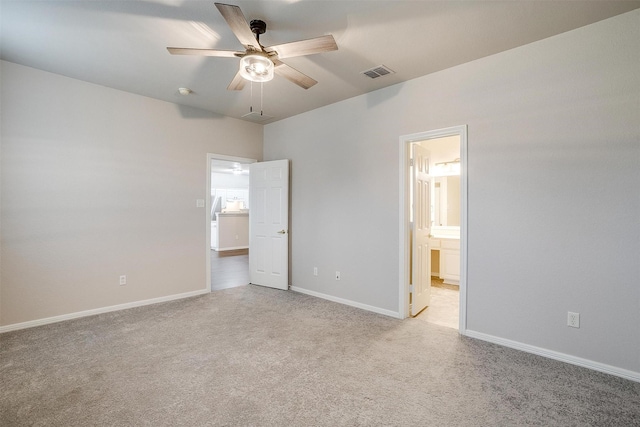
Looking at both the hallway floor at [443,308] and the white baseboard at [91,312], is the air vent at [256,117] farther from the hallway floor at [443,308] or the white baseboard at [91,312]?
the hallway floor at [443,308]

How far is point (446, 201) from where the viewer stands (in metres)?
5.37

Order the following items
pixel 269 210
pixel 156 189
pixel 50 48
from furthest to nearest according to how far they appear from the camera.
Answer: pixel 269 210 < pixel 156 189 < pixel 50 48

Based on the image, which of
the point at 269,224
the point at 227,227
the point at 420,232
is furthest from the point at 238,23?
the point at 227,227

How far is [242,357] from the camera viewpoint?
2.49 m

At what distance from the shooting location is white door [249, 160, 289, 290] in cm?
461

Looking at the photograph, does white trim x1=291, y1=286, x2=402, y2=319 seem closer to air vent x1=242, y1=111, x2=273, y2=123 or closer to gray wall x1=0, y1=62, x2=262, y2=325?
gray wall x1=0, y1=62, x2=262, y2=325

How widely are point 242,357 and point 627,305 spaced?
3081 mm

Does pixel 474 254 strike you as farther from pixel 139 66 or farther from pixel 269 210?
pixel 139 66

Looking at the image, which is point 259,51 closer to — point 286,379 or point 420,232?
point 286,379

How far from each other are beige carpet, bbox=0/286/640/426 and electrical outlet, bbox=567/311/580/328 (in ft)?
1.10

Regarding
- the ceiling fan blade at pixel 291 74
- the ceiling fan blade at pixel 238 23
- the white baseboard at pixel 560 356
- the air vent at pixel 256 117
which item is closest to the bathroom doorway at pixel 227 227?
the air vent at pixel 256 117

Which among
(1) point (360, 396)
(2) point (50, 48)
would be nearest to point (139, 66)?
(2) point (50, 48)

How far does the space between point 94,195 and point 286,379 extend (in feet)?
10.4

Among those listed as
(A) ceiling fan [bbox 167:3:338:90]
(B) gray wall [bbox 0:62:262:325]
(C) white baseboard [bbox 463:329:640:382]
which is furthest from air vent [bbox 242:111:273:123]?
(C) white baseboard [bbox 463:329:640:382]
